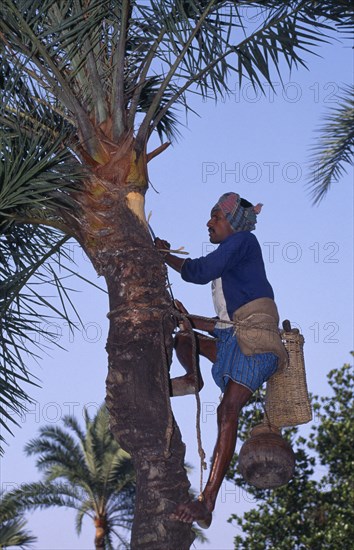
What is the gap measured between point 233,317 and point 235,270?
32 cm

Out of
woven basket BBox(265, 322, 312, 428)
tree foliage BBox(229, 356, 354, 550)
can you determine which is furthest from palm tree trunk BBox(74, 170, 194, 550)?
tree foliage BBox(229, 356, 354, 550)

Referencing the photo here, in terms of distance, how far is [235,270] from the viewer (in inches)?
273

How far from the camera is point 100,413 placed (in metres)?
24.5

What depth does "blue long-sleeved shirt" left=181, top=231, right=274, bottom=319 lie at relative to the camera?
268 inches

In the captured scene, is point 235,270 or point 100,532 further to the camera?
point 100,532

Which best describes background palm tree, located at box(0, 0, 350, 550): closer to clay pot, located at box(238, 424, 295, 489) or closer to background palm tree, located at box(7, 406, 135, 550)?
clay pot, located at box(238, 424, 295, 489)

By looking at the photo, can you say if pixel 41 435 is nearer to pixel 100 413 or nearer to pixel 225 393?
pixel 100 413

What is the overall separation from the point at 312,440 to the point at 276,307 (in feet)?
47.5

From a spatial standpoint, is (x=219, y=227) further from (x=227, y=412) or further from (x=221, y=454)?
(x=221, y=454)

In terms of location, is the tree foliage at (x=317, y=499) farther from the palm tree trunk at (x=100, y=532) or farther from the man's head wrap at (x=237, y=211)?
the man's head wrap at (x=237, y=211)

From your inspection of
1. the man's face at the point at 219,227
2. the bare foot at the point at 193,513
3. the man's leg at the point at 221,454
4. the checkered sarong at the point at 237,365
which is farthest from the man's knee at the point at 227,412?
the man's face at the point at 219,227

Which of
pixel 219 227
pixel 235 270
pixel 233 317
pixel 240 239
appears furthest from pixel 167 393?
pixel 219 227

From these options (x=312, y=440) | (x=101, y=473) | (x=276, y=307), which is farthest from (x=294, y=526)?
(x=276, y=307)

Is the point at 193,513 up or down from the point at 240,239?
down
